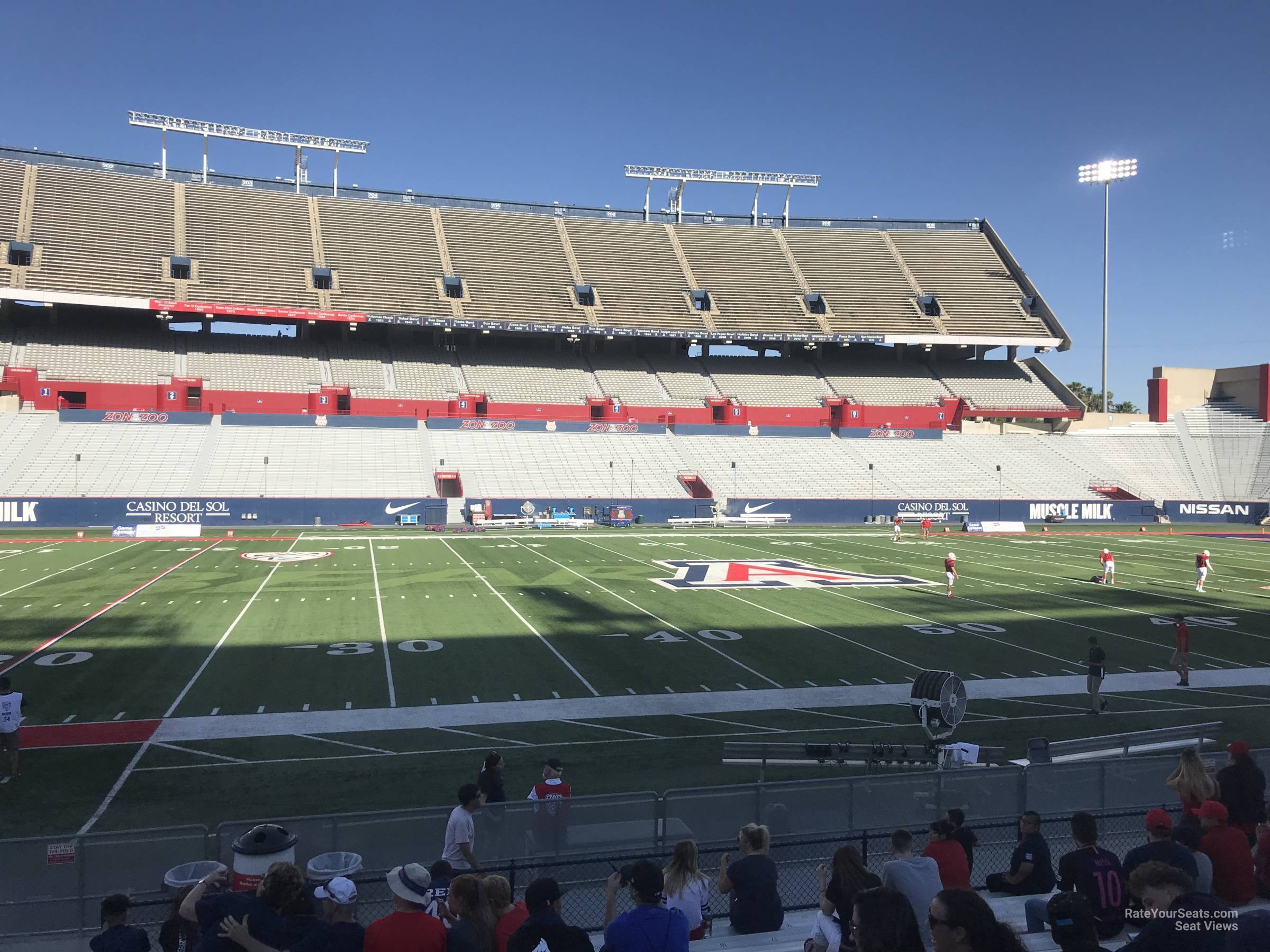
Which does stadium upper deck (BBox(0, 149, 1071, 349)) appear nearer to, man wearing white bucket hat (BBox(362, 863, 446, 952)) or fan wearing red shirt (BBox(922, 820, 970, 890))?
fan wearing red shirt (BBox(922, 820, 970, 890))

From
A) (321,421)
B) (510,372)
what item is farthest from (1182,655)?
(510,372)

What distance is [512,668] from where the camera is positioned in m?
18.1

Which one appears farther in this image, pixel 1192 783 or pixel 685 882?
pixel 1192 783

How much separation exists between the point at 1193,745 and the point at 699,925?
9296mm

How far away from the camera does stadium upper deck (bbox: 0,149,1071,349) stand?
199ft

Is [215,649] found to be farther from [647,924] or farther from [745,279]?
[745,279]

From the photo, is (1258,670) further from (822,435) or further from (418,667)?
(822,435)

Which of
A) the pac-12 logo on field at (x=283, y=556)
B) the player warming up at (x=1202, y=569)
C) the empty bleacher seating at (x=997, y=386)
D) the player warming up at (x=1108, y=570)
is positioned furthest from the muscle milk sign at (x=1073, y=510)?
the pac-12 logo on field at (x=283, y=556)

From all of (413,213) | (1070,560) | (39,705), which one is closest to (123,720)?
(39,705)

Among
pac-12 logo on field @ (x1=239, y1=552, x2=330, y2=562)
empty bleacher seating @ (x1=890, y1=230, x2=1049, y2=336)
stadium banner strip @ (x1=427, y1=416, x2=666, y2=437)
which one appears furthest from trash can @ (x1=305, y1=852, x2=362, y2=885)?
empty bleacher seating @ (x1=890, y1=230, x2=1049, y2=336)

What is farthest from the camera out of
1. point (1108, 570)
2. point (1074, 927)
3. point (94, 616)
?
point (1108, 570)

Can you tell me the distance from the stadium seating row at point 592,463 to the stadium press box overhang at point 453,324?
315 inches

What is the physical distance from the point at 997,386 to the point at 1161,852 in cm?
7131

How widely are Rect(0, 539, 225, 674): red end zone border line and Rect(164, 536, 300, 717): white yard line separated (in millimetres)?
3212
